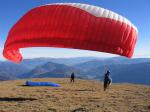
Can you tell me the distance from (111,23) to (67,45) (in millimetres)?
3202

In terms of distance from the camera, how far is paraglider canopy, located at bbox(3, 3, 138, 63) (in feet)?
65.4

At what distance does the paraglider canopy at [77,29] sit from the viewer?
1994 centimetres

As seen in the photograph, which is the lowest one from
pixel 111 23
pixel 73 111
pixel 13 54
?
pixel 73 111

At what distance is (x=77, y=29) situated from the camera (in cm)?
2012

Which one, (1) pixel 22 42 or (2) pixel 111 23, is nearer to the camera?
(2) pixel 111 23

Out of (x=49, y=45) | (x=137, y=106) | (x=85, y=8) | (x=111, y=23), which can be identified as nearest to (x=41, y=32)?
(x=49, y=45)

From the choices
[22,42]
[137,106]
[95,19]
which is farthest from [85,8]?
[137,106]

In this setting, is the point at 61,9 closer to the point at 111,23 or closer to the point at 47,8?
the point at 47,8

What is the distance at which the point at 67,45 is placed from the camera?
67.6 feet

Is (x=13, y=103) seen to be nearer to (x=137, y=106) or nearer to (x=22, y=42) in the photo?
(x=22, y=42)

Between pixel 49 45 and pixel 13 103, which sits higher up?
pixel 49 45

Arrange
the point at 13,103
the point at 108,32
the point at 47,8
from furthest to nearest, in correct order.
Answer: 1. the point at 13,103
2. the point at 47,8
3. the point at 108,32

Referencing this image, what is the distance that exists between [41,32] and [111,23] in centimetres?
469

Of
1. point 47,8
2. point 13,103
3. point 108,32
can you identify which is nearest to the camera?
point 108,32
